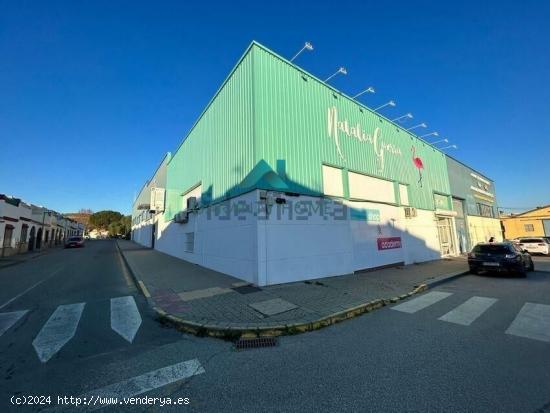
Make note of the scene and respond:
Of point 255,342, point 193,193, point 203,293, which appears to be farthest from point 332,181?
point 193,193

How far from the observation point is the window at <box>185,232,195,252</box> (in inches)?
580

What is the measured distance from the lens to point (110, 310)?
6074 millimetres

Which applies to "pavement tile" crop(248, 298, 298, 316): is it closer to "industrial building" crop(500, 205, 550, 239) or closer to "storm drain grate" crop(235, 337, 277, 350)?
"storm drain grate" crop(235, 337, 277, 350)

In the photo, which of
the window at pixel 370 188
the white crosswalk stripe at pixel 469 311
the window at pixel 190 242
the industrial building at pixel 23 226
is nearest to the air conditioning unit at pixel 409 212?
the window at pixel 370 188

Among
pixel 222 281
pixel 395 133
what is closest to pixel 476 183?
pixel 395 133

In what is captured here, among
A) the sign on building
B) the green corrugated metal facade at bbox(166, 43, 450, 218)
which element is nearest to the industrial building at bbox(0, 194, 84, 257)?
the sign on building

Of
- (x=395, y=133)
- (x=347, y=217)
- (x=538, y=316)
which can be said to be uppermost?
(x=395, y=133)

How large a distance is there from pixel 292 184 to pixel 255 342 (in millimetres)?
6327

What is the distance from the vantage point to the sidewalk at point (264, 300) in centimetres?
499

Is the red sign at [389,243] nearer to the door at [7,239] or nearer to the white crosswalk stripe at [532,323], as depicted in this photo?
the white crosswalk stripe at [532,323]

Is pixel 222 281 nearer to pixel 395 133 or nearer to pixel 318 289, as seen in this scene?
pixel 318 289

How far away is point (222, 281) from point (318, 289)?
144 inches

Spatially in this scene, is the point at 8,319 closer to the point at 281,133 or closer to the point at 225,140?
the point at 225,140

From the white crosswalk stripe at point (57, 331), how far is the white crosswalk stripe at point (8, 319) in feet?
2.03
